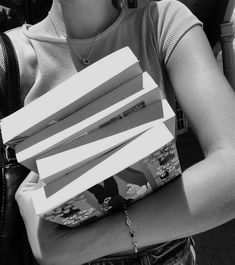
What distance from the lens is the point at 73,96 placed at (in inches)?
29.1

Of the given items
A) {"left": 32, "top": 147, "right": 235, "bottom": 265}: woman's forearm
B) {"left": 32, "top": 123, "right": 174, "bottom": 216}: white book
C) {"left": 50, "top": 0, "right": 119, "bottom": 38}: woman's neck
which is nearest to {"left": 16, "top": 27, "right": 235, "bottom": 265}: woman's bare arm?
{"left": 32, "top": 147, "right": 235, "bottom": 265}: woman's forearm

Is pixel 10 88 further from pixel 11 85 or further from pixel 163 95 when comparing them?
pixel 163 95

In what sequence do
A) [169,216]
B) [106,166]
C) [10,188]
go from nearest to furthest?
1. [106,166]
2. [169,216]
3. [10,188]

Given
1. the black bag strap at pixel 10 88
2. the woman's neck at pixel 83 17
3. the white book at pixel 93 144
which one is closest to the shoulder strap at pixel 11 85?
the black bag strap at pixel 10 88

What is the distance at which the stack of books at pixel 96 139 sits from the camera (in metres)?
0.68

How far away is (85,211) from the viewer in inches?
30.1

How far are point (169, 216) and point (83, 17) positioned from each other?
1.86 ft

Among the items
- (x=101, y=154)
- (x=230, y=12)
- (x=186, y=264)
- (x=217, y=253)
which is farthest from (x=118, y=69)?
(x=217, y=253)

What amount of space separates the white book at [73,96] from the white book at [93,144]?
0.06m

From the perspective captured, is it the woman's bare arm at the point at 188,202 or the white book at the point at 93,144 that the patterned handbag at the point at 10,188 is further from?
the white book at the point at 93,144

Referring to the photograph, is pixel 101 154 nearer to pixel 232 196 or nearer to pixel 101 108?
pixel 101 108

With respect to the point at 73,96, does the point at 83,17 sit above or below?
→ above

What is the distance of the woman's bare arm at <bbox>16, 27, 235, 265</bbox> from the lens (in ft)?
2.54

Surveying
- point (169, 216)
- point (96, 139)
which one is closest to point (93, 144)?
point (96, 139)
